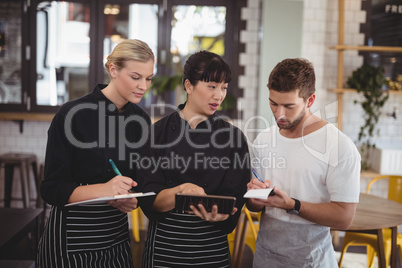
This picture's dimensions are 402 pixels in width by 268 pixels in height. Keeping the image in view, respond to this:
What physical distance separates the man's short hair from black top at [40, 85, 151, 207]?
24.9 inches

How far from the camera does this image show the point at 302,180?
5.14 feet

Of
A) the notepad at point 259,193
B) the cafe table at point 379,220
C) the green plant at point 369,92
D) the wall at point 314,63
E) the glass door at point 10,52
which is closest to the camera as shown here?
the notepad at point 259,193

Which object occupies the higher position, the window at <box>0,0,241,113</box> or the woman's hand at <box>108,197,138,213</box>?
the window at <box>0,0,241,113</box>

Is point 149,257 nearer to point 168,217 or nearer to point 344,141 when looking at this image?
point 168,217

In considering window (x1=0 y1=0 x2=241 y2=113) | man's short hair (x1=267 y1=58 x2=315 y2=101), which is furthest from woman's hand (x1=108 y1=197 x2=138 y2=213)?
window (x1=0 y1=0 x2=241 y2=113)

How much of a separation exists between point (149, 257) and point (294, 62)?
37.7 inches

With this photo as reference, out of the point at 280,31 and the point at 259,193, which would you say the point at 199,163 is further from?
the point at 280,31

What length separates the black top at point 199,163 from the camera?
1560mm

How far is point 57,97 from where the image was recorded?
5.20m

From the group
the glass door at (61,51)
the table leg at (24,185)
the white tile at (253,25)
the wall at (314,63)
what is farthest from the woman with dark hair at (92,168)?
the glass door at (61,51)

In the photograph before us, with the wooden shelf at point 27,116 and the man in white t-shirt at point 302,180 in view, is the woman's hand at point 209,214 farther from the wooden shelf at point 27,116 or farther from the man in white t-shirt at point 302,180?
the wooden shelf at point 27,116

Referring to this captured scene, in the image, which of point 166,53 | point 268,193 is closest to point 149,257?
point 268,193

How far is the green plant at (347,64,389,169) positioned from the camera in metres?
4.35

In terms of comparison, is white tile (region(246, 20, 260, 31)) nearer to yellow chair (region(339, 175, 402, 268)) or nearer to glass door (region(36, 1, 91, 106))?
glass door (region(36, 1, 91, 106))
